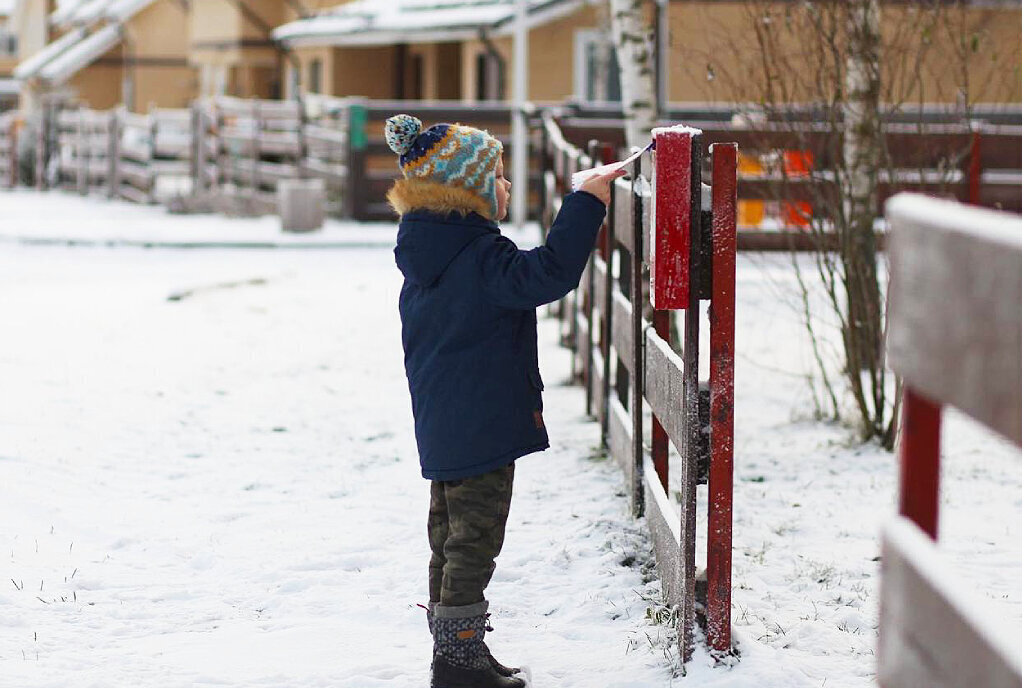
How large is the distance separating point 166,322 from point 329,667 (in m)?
7.71

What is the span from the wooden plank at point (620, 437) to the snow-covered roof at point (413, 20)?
20.2 metres

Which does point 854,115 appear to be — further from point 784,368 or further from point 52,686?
point 52,686

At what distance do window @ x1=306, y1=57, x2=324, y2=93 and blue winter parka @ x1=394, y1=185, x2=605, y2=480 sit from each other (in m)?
32.6

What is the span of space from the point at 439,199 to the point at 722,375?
2.78 feet

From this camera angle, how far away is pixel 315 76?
121 ft

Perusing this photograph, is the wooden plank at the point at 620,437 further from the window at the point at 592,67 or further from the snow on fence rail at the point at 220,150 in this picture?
the window at the point at 592,67

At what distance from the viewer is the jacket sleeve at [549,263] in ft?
12.8

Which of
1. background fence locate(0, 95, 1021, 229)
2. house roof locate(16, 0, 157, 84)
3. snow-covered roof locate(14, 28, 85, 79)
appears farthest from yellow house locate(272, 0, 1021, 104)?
snow-covered roof locate(14, 28, 85, 79)

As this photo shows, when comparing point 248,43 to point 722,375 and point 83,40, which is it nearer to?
point 83,40

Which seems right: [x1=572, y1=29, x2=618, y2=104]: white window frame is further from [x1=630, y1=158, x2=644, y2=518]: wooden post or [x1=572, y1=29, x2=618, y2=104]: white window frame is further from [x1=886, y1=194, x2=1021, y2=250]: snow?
[x1=886, y1=194, x2=1021, y2=250]: snow

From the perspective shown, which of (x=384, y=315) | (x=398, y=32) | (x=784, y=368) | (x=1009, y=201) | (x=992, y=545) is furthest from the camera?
(x=398, y=32)

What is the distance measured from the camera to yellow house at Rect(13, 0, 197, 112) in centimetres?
5078

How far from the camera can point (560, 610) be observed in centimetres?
501

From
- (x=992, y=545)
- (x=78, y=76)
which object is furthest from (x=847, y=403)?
(x=78, y=76)
